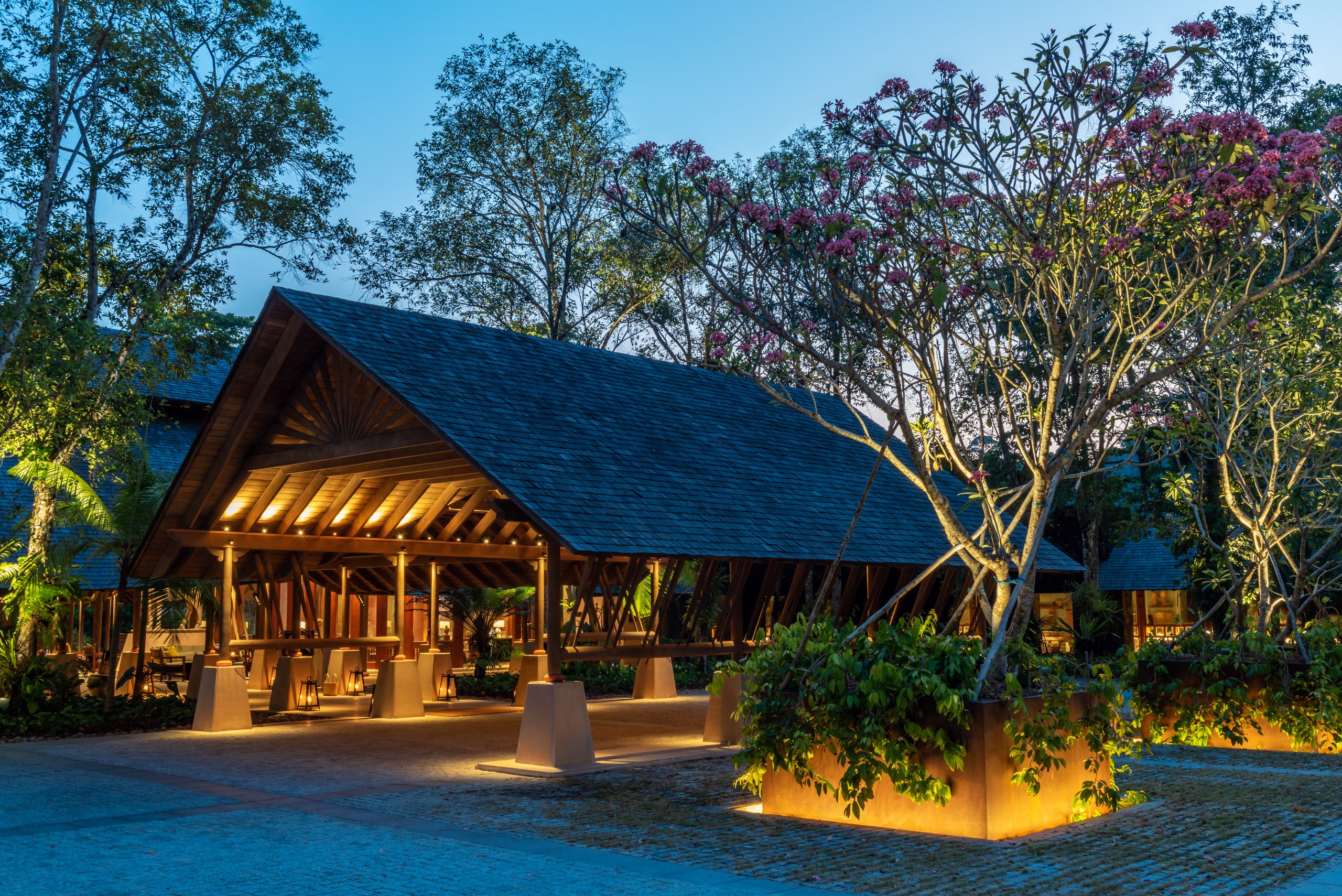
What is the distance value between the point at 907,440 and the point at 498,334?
984 centimetres

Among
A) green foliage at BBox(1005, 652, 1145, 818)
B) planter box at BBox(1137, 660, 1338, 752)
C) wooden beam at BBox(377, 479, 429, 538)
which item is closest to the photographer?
green foliage at BBox(1005, 652, 1145, 818)

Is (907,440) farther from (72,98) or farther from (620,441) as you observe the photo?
(72,98)

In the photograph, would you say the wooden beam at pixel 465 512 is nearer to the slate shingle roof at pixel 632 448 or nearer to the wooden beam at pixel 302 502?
A: the wooden beam at pixel 302 502

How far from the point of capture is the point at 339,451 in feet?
49.4

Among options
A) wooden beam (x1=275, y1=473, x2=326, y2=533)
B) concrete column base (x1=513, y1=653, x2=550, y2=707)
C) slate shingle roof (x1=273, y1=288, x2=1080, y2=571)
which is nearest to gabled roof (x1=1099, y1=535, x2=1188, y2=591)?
slate shingle roof (x1=273, y1=288, x2=1080, y2=571)

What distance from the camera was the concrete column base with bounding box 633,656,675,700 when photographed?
23203 millimetres

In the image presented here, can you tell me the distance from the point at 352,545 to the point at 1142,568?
2394 cm

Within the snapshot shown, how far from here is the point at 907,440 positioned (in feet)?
31.6

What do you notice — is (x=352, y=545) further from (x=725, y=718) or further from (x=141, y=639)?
(x=725, y=718)

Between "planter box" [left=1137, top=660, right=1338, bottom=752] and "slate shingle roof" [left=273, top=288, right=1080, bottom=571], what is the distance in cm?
383

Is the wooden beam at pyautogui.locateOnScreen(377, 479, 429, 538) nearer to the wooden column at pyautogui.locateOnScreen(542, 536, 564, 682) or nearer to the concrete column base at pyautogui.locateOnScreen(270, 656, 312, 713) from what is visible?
the concrete column base at pyautogui.locateOnScreen(270, 656, 312, 713)

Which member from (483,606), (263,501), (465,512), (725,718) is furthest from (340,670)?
(725,718)

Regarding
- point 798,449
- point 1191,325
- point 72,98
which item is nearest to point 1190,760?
point 1191,325

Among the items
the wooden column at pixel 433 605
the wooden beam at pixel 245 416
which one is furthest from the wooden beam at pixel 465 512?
the wooden beam at pixel 245 416
